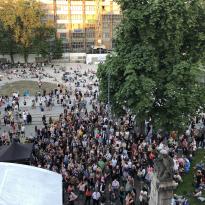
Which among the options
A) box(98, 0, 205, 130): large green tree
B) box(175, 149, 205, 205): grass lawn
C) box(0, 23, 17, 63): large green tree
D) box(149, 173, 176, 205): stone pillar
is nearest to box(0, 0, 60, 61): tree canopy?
box(0, 23, 17, 63): large green tree

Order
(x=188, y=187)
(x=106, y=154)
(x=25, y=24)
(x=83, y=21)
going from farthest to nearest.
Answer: (x=83, y=21), (x=25, y=24), (x=106, y=154), (x=188, y=187)

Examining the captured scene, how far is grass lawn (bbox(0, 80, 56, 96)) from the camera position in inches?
1847

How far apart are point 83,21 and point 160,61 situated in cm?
4656

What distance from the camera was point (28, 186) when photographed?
11.0 m

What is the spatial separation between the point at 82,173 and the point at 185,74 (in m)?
8.68

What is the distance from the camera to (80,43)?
71000mm

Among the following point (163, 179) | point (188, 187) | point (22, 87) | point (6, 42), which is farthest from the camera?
point (6, 42)


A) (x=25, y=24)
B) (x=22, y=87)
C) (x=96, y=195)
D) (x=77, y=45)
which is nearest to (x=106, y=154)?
(x=96, y=195)

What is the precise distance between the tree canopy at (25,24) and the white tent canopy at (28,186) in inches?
2001

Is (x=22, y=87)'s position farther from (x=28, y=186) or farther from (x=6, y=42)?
(x=28, y=186)

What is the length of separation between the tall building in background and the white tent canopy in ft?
186

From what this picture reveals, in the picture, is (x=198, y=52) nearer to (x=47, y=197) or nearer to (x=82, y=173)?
(x=82, y=173)

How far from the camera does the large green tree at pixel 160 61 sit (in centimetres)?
2395

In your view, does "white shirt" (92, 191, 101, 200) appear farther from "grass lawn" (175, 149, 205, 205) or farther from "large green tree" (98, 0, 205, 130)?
"large green tree" (98, 0, 205, 130)
